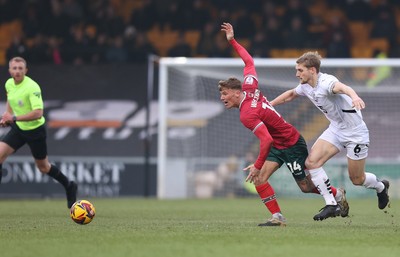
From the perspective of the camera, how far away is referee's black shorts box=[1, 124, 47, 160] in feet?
42.9

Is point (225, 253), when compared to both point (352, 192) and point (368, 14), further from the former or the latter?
point (368, 14)

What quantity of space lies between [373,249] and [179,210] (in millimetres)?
6606

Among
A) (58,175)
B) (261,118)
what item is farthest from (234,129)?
(261,118)

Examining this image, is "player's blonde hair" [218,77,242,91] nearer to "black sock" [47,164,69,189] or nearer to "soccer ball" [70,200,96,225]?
"soccer ball" [70,200,96,225]

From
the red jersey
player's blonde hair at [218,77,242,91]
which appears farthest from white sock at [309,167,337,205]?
player's blonde hair at [218,77,242,91]

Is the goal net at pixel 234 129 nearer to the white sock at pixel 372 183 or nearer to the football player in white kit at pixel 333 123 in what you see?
the white sock at pixel 372 183

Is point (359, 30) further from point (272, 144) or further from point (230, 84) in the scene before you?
point (230, 84)

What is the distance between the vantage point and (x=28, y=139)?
13.1 m

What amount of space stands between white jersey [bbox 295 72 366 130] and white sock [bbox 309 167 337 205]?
66 centimetres

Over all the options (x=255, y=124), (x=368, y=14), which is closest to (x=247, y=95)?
(x=255, y=124)

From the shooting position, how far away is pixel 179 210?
14242mm

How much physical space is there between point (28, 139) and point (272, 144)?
4.16 meters

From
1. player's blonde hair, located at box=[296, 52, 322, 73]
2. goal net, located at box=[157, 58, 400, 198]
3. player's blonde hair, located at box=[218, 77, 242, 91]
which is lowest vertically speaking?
goal net, located at box=[157, 58, 400, 198]

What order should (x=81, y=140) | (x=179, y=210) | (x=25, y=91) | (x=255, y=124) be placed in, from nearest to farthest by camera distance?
(x=255, y=124)
(x=25, y=91)
(x=179, y=210)
(x=81, y=140)
